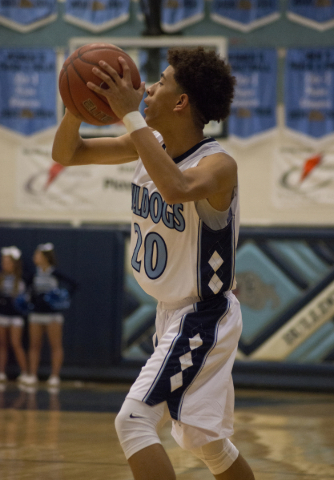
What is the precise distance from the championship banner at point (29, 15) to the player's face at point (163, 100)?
24.4 ft

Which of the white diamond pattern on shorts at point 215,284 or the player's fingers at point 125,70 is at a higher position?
the player's fingers at point 125,70

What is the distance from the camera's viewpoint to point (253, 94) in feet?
30.1

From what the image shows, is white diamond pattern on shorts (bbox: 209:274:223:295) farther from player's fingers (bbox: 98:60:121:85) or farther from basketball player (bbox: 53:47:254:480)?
player's fingers (bbox: 98:60:121:85)

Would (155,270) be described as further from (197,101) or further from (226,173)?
(197,101)

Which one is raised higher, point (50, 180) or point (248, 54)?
point (248, 54)

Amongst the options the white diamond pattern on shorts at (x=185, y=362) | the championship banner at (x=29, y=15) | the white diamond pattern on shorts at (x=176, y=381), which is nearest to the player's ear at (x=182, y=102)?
the white diamond pattern on shorts at (x=185, y=362)

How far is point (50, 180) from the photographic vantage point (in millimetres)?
9641

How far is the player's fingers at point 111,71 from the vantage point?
268 cm

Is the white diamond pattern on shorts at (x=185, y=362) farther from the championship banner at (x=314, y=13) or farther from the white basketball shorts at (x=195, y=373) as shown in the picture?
the championship banner at (x=314, y=13)

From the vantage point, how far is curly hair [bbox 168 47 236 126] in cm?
278

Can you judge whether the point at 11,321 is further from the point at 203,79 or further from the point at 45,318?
the point at 203,79

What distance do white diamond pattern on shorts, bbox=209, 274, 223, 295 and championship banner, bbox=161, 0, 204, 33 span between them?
23.5 ft

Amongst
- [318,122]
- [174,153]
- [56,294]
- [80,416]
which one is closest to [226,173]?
[174,153]

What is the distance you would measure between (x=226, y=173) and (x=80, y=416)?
4.22m
